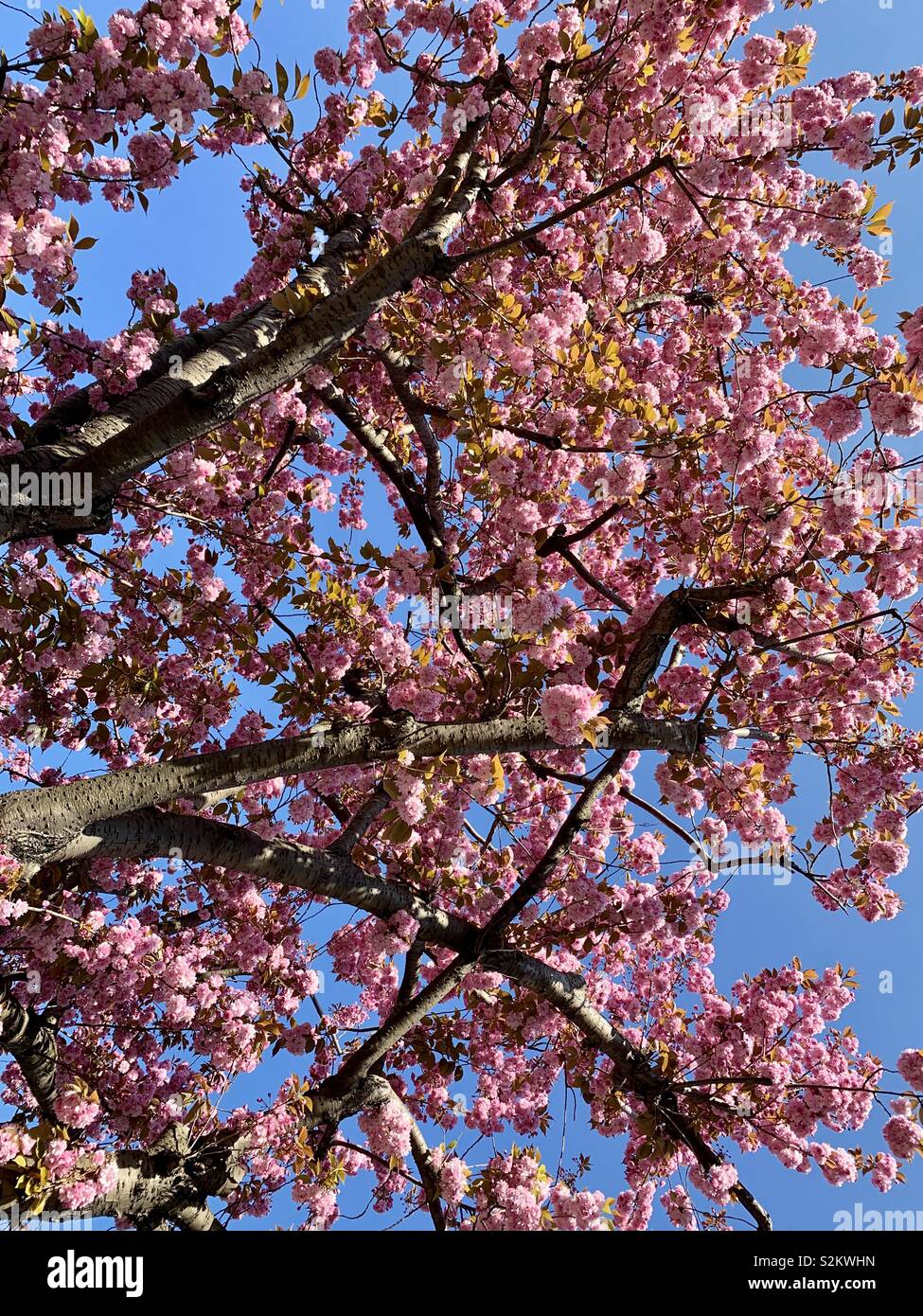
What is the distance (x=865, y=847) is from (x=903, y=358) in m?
3.42

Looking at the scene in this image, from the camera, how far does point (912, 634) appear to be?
18.4ft

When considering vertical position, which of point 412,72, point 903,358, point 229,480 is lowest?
point 903,358

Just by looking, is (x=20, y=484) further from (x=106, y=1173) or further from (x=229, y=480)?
(x=106, y=1173)

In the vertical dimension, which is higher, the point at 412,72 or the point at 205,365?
the point at 412,72

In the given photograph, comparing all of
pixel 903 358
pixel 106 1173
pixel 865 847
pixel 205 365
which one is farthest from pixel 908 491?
pixel 106 1173

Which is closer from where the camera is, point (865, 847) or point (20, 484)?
point (20, 484)

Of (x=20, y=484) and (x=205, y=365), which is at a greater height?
(x=205, y=365)

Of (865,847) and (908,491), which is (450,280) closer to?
(908,491)

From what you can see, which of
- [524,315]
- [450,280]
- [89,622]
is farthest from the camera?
[524,315]

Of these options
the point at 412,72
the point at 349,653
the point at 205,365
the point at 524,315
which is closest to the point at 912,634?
the point at 524,315

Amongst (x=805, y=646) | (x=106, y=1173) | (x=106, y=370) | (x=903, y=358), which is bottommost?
(x=106, y=1173)

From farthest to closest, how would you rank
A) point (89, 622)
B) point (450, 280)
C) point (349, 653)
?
point (89, 622) < point (349, 653) < point (450, 280)

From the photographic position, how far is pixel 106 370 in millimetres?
5074

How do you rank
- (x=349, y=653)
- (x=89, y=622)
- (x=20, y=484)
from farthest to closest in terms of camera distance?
(x=89, y=622), (x=349, y=653), (x=20, y=484)
